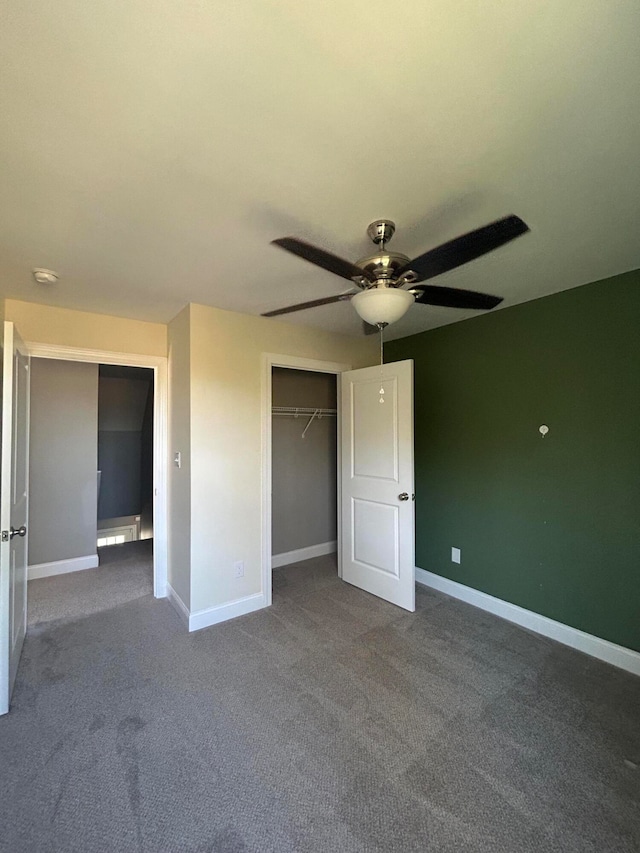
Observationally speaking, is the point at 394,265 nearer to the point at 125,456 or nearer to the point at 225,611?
the point at 225,611

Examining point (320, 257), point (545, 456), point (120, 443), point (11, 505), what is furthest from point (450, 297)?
point (120, 443)

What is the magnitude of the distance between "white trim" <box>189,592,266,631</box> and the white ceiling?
245 centimetres

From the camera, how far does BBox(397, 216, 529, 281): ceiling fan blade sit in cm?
114

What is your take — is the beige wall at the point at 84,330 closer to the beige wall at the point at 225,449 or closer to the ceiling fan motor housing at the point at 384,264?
the beige wall at the point at 225,449

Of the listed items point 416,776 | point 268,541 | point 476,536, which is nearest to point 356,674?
point 416,776

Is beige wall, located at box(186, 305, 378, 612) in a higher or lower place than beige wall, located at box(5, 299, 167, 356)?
lower

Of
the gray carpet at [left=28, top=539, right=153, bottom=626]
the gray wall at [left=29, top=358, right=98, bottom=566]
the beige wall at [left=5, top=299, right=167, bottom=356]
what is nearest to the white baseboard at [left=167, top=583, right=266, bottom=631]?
the gray carpet at [left=28, top=539, right=153, bottom=626]

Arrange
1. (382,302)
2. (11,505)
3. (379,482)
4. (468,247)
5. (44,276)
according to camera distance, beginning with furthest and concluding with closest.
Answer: (379,482)
(44,276)
(11,505)
(382,302)
(468,247)

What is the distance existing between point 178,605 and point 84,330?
2314 mm

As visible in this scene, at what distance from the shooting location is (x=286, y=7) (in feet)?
2.76

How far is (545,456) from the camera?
2.68 metres

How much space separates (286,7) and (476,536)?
128 inches

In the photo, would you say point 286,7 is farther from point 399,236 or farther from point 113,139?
point 399,236

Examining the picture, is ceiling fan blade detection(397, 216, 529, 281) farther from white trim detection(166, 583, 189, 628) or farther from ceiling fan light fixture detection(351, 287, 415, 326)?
white trim detection(166, 583, 189, 628)
